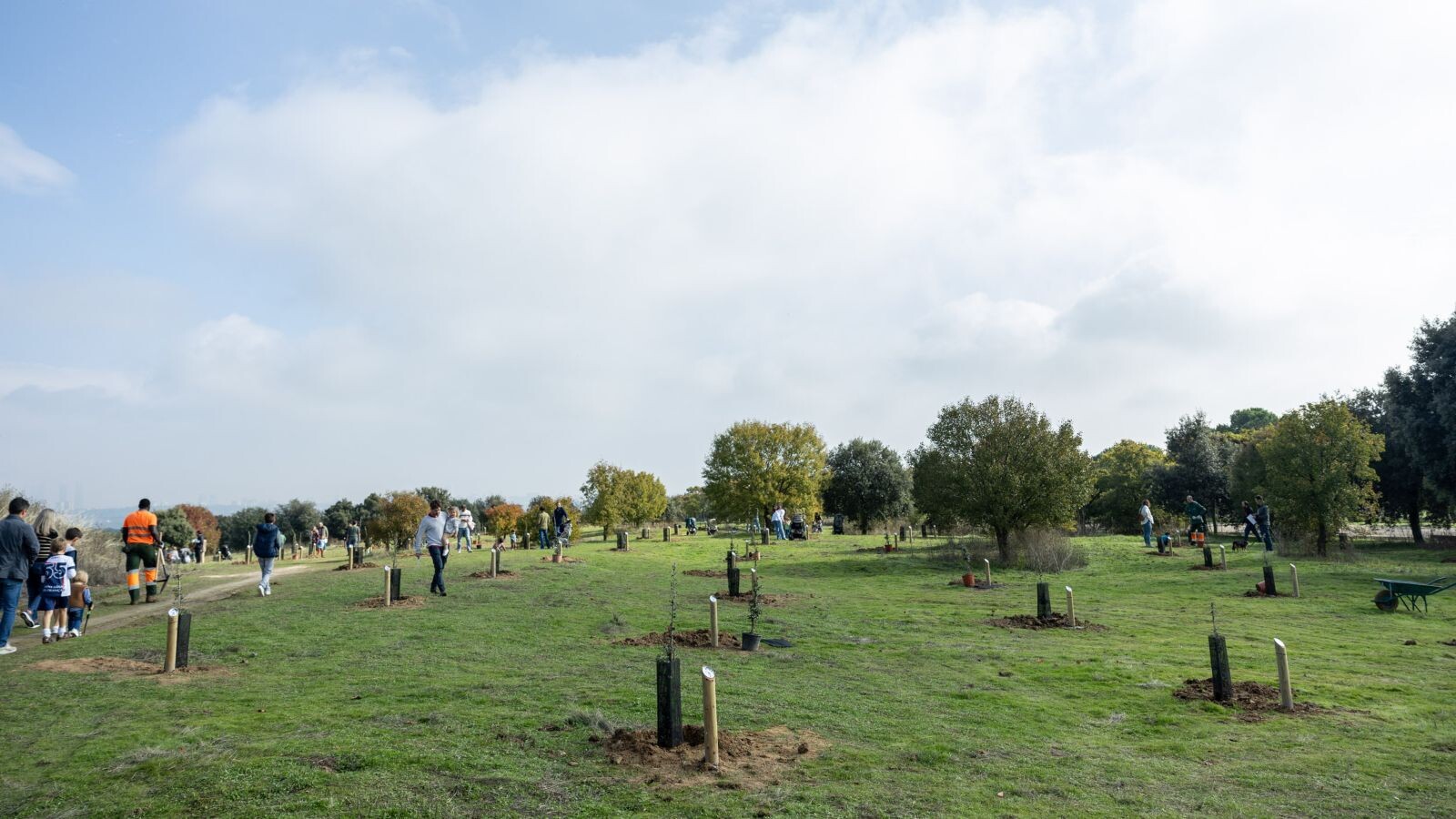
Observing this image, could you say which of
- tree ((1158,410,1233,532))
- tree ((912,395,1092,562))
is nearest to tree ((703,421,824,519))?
tree ((912,395,1092,562))

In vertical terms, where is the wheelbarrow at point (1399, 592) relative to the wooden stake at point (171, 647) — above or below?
below

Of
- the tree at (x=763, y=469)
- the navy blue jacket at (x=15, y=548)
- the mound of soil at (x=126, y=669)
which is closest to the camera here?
the mound of soil at (x=126, y=669)

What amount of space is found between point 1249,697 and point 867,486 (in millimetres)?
58004

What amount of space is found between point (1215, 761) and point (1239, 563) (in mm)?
25873

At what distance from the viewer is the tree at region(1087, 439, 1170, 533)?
65.6 m

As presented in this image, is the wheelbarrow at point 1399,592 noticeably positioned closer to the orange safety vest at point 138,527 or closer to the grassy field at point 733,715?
the grassy field at point 733,715

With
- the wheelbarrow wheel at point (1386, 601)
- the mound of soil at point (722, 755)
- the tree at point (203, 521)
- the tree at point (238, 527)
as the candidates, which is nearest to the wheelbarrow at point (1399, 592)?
the wheelbarrow wheel at point (1386, 601)

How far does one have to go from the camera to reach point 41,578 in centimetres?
1329

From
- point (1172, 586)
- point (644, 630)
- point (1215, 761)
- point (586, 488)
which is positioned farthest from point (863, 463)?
point (1215, 761)

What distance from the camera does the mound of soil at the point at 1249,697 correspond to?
10.4 metres

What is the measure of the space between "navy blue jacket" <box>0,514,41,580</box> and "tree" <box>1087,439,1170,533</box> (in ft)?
214

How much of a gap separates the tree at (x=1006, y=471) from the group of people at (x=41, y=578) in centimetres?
2946

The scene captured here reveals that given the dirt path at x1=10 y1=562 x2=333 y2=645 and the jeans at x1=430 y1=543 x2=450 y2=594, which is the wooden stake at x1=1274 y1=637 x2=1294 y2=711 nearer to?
the jeans at x1=430 y1=543 x2=450 y2=594

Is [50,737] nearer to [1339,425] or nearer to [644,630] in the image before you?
[644,630]
